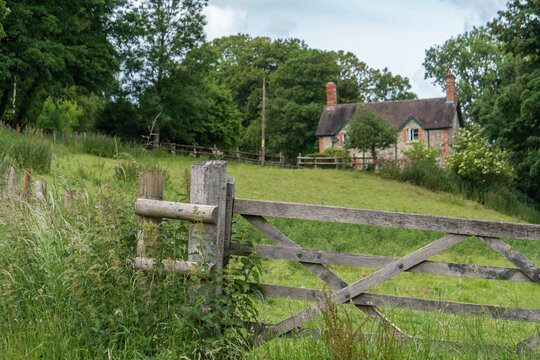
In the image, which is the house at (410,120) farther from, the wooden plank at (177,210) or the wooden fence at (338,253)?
the wooden plank at (177,210)

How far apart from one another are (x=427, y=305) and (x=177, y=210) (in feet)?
6.81

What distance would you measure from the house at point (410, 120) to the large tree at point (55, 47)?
24555 mm

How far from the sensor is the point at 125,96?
34531 mm

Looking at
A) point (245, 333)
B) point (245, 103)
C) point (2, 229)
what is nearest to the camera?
point (245, 333)

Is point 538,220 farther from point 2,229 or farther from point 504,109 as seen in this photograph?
point 2,229

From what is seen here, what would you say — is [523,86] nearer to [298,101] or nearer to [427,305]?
[427,305]

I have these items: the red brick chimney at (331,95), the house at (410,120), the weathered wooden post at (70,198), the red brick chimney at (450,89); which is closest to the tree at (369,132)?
the house at (410,120)

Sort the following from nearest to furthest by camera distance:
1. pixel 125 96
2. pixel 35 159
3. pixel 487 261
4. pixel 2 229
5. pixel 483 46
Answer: pixel 2 229
pixel 487 261
pixel 35 159
pixel 125 96
pixel 483 46

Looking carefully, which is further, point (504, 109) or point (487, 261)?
point (504, 109)

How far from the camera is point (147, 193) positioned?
3.88 m

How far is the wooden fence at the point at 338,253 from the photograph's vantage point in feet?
11.3

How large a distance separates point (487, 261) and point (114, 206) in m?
10.7

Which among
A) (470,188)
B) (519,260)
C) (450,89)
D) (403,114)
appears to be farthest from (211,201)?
(403,114)

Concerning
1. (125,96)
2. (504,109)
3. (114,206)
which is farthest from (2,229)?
(125,96)
